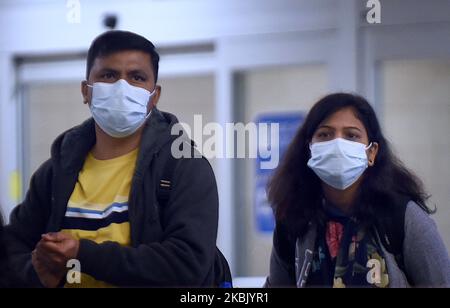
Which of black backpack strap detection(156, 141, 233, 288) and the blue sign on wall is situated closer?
black backpack strap detection(156, 141, 233, 288)

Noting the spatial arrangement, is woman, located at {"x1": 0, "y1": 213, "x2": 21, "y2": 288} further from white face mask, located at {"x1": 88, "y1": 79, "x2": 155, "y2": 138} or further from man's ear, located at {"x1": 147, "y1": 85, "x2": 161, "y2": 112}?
man's ear, located at {"x1": 147, "y1": 85, "x2": 161, "y2": 112}

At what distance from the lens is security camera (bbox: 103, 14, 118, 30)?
7.19ft

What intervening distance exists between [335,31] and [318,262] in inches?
25.8

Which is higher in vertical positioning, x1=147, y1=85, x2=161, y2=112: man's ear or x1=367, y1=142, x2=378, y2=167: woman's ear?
x1=147, y1=85, x2=161, y2=112: man's ear

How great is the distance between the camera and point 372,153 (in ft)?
6.73

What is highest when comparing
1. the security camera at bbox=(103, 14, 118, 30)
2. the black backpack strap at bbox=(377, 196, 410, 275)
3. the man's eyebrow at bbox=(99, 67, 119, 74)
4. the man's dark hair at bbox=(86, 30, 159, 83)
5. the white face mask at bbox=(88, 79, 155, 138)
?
the security camera at bbox=(103, 14, 118, 30)

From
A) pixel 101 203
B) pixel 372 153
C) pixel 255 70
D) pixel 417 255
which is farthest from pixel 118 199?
pixel 417 255

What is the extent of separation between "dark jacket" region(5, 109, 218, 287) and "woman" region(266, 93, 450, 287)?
220mm

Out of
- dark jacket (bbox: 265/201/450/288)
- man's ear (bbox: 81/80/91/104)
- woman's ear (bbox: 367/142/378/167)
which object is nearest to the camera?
dark jacket (bbox: 265/201/450/288)

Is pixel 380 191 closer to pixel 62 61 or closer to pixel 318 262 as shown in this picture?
pixel 318 262

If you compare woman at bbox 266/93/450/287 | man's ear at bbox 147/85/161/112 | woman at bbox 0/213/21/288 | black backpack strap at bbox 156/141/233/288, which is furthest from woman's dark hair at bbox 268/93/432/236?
woman at bbox 0/213/21/288

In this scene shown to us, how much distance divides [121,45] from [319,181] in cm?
69

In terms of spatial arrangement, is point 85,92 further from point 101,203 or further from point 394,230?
point 394,230

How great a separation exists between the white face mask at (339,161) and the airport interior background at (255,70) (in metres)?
0.11
